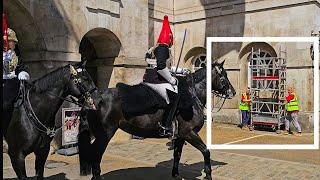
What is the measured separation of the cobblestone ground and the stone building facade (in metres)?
2.93

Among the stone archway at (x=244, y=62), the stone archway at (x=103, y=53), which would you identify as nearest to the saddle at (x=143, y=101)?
the stone archway at (x=103, y=53)

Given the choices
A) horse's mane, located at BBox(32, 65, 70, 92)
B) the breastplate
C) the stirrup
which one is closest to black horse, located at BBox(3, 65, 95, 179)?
horse's mane, located at BBox(32, 65, 70, 92)

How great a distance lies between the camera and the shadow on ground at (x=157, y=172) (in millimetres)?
7078

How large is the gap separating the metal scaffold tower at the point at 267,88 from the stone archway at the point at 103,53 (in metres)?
6.17

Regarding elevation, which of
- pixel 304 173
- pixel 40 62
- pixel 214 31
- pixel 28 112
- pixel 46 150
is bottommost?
pixel 304 173

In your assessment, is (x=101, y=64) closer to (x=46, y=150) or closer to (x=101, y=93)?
(x=101, y=93)

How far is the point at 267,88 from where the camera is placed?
1507 cm

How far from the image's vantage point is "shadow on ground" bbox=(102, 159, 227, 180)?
7078 mm

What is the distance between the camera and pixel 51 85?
17.4 ft

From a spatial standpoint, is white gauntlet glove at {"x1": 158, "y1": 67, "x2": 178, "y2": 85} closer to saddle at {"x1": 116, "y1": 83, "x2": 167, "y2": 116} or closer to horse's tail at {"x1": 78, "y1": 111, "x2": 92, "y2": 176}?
saddle at {"x1": 116, "y1": 83, "x2": 167, "y2": 116}

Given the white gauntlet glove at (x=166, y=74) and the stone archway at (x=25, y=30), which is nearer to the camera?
the white gauntlet glove at (x=166, y=74)

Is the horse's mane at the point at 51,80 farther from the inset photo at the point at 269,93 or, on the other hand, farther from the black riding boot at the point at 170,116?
the inset photo at the point at 269,93

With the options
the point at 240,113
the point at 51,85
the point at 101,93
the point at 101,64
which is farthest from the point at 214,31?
the point at 51,85

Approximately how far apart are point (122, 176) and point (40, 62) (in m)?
4.41
